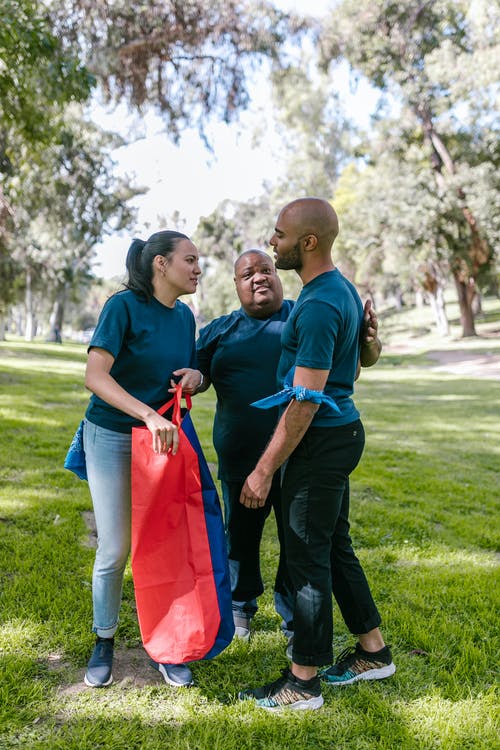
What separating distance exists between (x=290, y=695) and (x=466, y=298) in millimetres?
29541

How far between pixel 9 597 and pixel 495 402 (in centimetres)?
1221

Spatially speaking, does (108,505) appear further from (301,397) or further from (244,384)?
(301,397)

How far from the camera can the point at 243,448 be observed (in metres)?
3.41

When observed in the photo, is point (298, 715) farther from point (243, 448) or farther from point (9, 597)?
point (9, 597)

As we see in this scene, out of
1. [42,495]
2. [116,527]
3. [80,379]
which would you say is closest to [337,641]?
[116,527]

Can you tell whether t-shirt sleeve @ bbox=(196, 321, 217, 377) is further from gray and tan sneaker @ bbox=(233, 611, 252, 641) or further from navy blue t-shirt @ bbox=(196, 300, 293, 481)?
gray and tan sneaker @ bbox=(233, 611, 252, 641)

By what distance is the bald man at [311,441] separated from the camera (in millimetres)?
2574

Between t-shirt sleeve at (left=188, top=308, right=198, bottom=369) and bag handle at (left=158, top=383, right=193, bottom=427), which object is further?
t-shirt sleeve at (left=188, top=308, right=198, bottom=369)

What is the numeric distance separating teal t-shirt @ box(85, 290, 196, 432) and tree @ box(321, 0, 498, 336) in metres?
12.8

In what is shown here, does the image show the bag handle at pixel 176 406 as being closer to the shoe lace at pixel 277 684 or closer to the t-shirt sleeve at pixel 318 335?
the t-shirt sleeve at pixel 318 335

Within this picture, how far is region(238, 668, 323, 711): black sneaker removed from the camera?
2.76 metres

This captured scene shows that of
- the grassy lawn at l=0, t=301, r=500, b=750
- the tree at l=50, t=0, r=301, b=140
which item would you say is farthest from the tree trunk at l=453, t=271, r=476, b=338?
the grassy lawn at l=0, t=301, r=500, b=750

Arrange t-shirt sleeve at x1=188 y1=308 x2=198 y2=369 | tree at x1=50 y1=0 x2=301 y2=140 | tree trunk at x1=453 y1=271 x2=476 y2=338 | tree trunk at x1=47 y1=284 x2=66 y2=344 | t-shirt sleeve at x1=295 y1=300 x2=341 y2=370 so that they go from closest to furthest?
t-shirt sleeve at x1=295 y1=300 x2=341 y2=370 < t-shirt sleeve at x1=188 y1=308 x2=198 y2=369 < tree at x1=50 y1=0 x2=301 y2=140 < tree trunk at x1=453 y1=271 x2=476 y2=338 < tree trunk at x1=47 y1=284 x2=66 y2=344

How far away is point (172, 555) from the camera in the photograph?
2.90 meters
